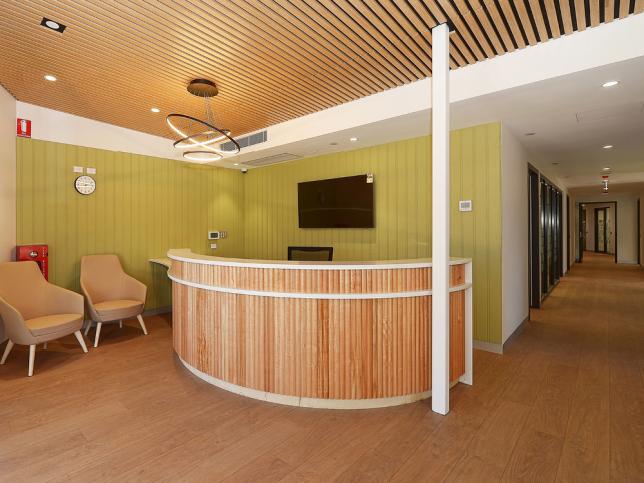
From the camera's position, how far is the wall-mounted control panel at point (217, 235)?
6.21 meters

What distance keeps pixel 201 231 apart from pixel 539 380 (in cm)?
530

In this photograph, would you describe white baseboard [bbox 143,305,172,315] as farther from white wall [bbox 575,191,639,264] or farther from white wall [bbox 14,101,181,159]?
white wall [bbox 575,191,639,264]

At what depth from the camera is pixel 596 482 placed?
183 centimetres

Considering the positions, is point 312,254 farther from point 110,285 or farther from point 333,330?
point 110,285

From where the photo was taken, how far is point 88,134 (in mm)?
4793

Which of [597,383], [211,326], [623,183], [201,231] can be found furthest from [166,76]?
[623,183]

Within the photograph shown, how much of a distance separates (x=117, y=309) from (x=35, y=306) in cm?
82

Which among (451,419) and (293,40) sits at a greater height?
(293,40)

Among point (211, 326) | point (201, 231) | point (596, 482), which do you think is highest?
point (201, 231)

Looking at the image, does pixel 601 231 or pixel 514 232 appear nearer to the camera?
pixel 514 232

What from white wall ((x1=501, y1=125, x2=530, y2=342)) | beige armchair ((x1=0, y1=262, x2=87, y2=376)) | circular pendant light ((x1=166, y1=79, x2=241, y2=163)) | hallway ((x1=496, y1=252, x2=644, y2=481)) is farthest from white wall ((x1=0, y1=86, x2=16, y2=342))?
white wall ((x1=501, y1=125, x2=530, y2=342))

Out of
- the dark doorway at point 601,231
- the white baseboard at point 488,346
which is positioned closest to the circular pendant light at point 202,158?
the white baseboard at point 488,346

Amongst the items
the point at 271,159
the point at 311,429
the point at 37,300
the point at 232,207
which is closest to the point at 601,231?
the point at 271,159

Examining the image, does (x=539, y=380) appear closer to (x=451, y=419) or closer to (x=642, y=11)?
(x=451, y=419)
